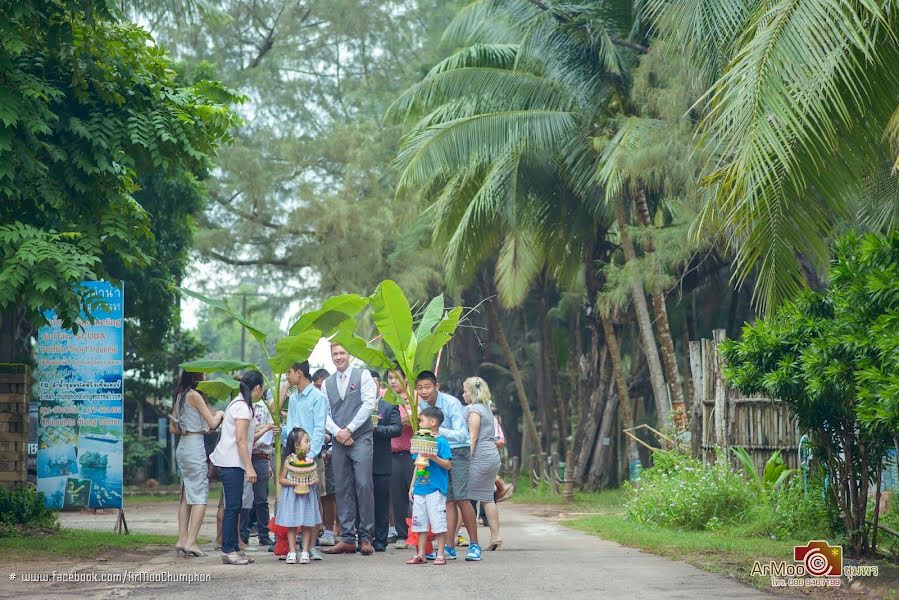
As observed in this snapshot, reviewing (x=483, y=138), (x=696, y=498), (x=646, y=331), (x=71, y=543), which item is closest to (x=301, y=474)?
(x=71, y=543)

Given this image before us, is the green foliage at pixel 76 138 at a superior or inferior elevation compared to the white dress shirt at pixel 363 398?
superior

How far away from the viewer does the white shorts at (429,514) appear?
9914 mm

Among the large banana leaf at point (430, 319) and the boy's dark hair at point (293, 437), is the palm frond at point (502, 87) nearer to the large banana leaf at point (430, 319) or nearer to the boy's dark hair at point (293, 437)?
the large banana leaf at point (430, 319)

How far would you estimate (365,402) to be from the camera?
11.0 metres

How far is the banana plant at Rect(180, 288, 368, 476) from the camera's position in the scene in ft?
36.1

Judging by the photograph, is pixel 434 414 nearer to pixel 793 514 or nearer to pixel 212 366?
pixel 212 366

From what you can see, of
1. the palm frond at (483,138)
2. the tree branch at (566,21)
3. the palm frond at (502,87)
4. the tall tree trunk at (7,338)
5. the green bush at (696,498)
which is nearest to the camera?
the green bush at (696,498)

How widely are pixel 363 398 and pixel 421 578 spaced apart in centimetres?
259

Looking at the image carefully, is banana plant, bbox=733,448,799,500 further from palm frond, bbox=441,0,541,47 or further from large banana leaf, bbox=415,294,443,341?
palm frond, bbox=441,0,541,47

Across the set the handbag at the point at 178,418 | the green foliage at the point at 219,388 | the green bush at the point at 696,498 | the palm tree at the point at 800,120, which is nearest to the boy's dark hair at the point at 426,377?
the green foliage at the point at 219,388

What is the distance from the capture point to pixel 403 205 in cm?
2800

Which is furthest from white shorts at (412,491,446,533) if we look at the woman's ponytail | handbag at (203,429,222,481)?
handbag at (203,429,222,481)

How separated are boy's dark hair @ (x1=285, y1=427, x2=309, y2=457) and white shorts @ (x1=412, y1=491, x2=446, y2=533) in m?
1.23

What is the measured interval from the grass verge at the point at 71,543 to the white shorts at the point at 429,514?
333 centimetres
